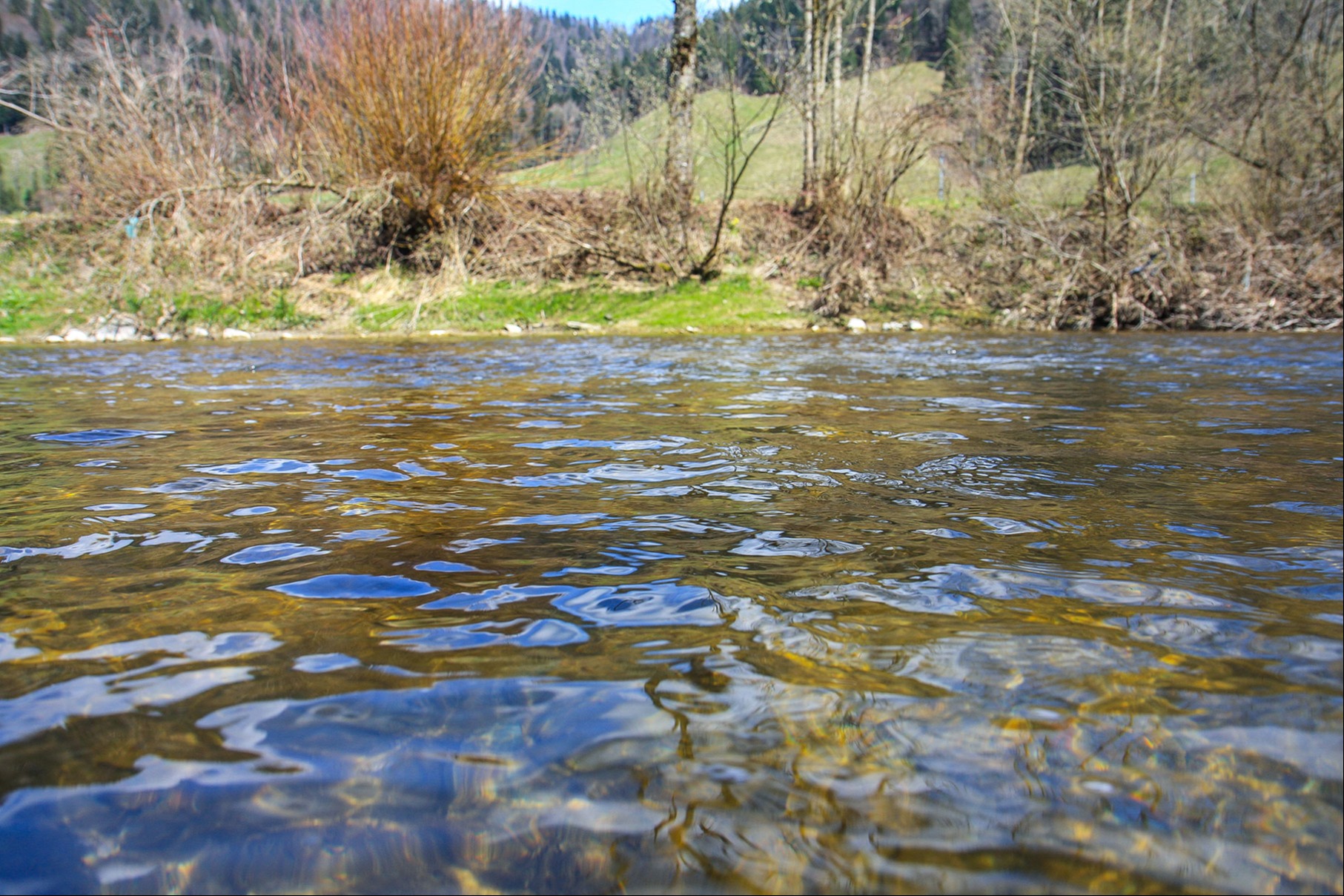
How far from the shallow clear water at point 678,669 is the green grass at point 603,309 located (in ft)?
25.4

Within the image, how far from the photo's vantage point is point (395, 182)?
11602 mm

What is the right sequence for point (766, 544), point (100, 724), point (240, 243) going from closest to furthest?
1. point (100, 724)
2. point (766, 544)
3. point (240, 243)

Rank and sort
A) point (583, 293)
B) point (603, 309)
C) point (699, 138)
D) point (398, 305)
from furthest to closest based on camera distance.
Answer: point (699, 138) → point (583, 293) → point (398, 305) → point (603, 309)

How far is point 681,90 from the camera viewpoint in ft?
39.5

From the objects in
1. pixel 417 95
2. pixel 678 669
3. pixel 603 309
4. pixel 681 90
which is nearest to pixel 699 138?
pixel 681 90

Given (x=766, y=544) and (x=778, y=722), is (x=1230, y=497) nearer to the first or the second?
(x=766, y=544)

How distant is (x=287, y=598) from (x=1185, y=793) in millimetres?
1582

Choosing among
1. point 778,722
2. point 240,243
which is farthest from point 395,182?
point 778,722

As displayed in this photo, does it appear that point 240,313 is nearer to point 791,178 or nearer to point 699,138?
point 699,138

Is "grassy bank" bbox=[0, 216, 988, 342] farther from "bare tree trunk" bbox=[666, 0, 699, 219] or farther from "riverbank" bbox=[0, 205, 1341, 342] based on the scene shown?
"bare tree trunk" bbox=[666, 0, 699, 219]

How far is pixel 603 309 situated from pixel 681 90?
371 centimetres

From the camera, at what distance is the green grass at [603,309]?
419 inches

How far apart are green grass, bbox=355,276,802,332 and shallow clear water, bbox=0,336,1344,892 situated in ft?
25.4

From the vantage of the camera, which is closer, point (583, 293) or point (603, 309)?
point (603, 309)
